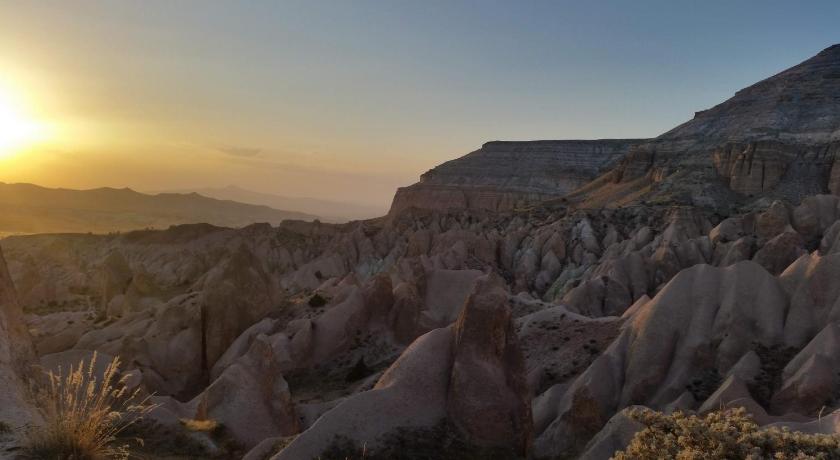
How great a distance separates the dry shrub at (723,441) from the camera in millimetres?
7090

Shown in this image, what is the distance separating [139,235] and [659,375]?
11081 cm

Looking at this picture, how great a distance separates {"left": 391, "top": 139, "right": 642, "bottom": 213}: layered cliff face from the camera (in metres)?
132

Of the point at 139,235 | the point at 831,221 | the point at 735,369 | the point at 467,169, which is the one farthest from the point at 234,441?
the point at 467,169

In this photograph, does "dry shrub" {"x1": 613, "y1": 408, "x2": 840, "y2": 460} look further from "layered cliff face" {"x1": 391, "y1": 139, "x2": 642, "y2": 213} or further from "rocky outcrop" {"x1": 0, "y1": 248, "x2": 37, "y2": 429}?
"layered cliff face" {"x1": 391, "y1": 139, "x2": 642, "y2": 213}

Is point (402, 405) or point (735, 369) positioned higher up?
point (402, 405)

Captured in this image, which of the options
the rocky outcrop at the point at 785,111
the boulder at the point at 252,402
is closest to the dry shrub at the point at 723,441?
the boulder at the point at 252,402

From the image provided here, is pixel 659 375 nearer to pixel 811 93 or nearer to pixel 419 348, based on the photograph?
pixel 419 348

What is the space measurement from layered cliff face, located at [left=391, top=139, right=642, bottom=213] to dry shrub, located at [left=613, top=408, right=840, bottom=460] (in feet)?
389

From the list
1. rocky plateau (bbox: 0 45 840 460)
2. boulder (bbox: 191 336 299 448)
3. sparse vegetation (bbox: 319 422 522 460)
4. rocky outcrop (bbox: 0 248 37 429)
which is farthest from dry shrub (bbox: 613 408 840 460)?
boulder (bbox: 191 336 299 448)

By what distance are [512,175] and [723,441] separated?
13477 cm

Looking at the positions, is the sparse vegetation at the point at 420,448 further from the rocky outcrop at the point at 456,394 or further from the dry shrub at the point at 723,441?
the dry shrub at the point at 723,441

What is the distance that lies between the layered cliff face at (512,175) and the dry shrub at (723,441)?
389ft

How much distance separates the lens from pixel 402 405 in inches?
638

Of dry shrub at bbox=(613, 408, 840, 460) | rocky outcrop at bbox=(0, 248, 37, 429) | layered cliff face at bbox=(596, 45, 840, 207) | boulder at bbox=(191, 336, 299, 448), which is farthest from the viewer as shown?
layered cliff face at bbox=(596, 45, 840, 207)
